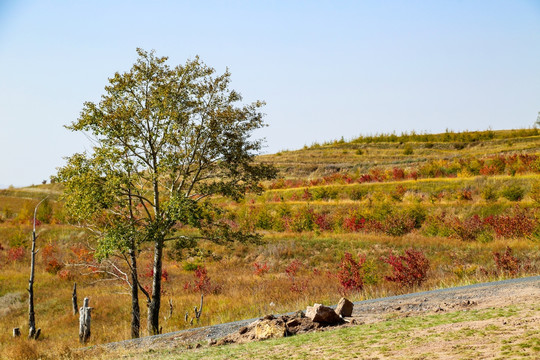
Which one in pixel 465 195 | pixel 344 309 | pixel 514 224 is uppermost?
pixel 465 195

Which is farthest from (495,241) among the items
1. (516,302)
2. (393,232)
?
(516,302)

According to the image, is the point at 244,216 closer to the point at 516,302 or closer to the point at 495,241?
the point at 495,241

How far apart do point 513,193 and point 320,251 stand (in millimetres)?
15129

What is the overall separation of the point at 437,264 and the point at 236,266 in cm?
1382

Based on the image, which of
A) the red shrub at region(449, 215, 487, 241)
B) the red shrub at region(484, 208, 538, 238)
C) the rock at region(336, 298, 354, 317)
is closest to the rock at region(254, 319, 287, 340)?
the rock at region(336, 298, 354, 317)

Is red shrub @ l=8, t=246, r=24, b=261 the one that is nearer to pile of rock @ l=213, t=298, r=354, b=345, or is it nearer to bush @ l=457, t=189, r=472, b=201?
pile of rock @ l=213, t=298, r=354, b=345

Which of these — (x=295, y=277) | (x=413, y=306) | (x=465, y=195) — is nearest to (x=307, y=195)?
(x=465, y=195)

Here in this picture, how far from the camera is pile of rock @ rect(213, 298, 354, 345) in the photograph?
10.8m

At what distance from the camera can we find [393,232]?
34.2 metres

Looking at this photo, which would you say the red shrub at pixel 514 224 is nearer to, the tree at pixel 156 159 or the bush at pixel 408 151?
the tree at pixel 156 159

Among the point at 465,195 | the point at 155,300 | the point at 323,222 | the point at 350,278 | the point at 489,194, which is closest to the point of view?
the point at 155,300

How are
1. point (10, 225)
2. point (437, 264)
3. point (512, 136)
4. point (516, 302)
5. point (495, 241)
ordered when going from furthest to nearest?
1. point (512, 136)
2. point (10, 225)
3. point (495, 241)
4. point (437, 264)
5. point (516, 302)

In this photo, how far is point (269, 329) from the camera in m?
10.8

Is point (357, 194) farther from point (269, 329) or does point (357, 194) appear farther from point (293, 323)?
point (269, 329)
